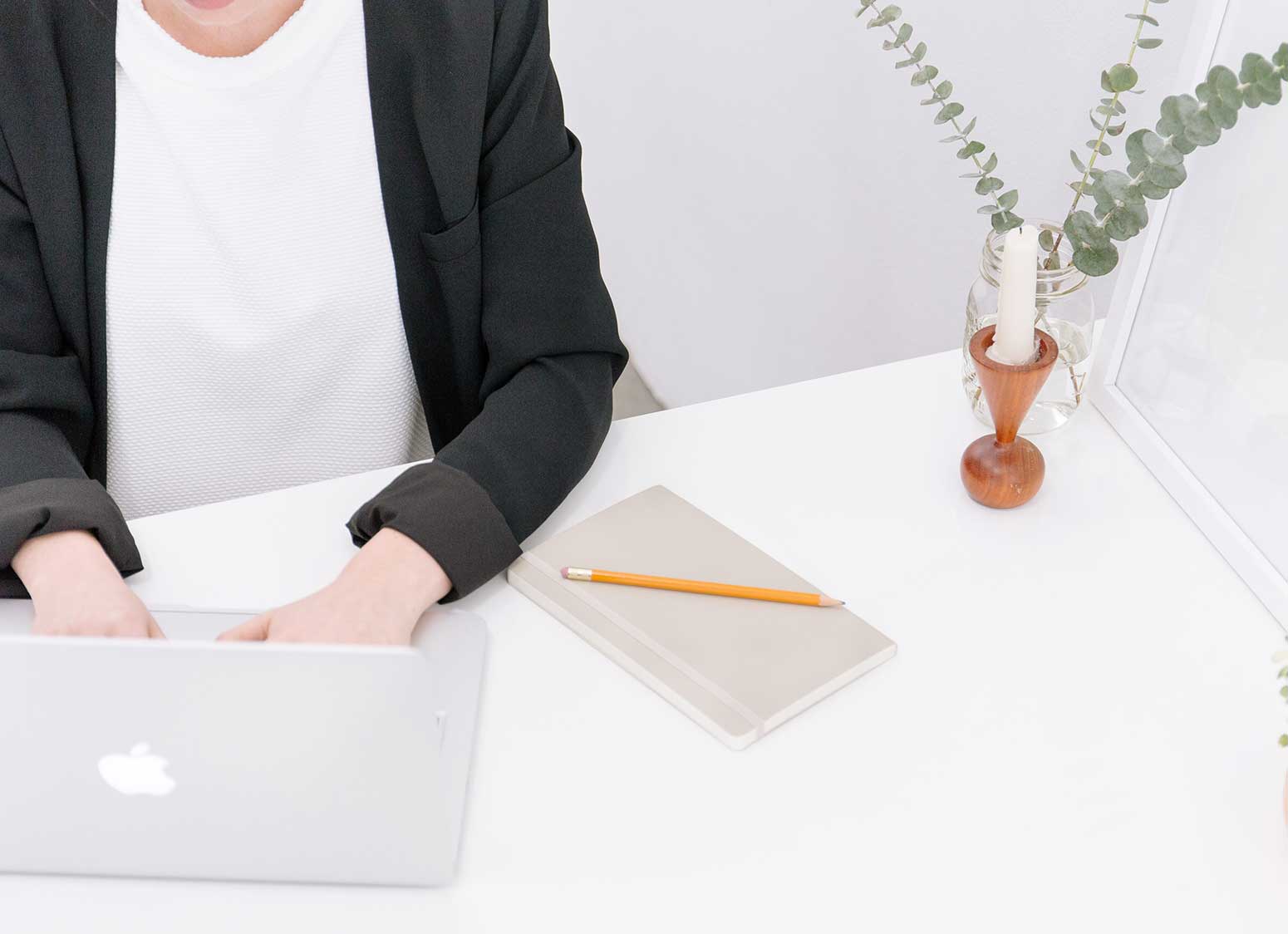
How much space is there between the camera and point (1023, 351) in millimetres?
823

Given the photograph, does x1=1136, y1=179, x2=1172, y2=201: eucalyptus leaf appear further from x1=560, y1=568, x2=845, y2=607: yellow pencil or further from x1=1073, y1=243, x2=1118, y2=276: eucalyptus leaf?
x1=560, y1=568, x2=845, y2=607: yellow pencil

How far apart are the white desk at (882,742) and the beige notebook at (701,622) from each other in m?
0.01

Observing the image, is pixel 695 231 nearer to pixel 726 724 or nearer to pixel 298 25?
pixel 298 25

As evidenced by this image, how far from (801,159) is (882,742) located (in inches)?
45.3

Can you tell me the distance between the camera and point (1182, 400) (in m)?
0.86

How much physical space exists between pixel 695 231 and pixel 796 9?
1.66 ft

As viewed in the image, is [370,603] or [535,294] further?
[535,294]

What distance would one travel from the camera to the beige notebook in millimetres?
698

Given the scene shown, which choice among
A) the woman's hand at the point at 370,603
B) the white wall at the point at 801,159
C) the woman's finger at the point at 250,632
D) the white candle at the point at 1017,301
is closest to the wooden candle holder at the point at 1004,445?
the white candle at the point at 1017,301

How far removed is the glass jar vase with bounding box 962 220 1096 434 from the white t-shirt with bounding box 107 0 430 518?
19.0 inches

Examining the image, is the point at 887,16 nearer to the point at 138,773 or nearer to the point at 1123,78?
the point at 1123,78

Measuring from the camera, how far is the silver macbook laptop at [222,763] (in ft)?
1.81

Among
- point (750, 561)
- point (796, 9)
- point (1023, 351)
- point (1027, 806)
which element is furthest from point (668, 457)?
point (796, 9)

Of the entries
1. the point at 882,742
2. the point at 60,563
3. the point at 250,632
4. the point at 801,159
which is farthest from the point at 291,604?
the point at 801,159
